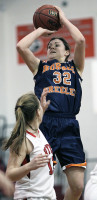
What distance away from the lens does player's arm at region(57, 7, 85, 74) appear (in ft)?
16.6

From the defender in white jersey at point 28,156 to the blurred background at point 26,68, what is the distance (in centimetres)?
646

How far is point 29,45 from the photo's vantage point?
4996mm

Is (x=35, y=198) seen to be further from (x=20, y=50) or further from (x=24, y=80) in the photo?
(x=24, y=80)

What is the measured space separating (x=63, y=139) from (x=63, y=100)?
42 cm

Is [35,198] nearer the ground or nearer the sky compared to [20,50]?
nearer the ground

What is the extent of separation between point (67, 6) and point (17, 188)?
778cm

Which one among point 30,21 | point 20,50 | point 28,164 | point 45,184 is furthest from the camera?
point 30,21

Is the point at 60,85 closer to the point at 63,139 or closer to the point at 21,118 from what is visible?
the point at 63,139

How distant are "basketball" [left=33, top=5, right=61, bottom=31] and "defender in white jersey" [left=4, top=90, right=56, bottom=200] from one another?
1288mm

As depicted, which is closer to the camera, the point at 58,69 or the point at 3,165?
the point at 58,69

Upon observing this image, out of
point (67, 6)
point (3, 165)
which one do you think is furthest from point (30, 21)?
point (3, 165)

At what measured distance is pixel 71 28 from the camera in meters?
5.09

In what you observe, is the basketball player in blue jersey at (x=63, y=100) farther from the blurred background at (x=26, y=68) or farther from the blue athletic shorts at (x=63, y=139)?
the blurred background at (x=26, y=68)

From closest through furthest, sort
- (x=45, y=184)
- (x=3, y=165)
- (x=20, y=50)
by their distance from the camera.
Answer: (x=45, y=184) → (x=20, y=50) → (x=3, y=165)
